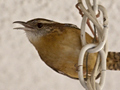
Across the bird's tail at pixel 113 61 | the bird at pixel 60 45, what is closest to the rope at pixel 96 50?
the bird at pixel 60 45

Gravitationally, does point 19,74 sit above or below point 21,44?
below

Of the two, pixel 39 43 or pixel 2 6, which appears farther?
pixel 2 6

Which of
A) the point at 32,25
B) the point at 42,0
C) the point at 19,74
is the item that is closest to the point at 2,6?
the point at 42,0

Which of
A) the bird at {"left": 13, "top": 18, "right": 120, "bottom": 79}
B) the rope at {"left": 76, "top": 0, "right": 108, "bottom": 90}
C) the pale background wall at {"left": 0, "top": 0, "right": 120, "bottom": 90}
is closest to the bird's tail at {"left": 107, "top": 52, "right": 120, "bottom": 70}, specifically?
the bird at {"left": 13, "top": 18, "right": 120, "bottom": 79}

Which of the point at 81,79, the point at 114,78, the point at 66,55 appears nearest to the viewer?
the point at 81,79

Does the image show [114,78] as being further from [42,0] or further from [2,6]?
[2,6]

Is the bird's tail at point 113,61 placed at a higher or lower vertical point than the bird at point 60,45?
lower

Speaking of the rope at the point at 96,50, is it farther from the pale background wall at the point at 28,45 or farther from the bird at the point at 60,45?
the pale background wall at the point at 28,45

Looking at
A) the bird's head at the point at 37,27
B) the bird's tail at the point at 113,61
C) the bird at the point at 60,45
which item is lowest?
the bird's tail at the point at 113,61
